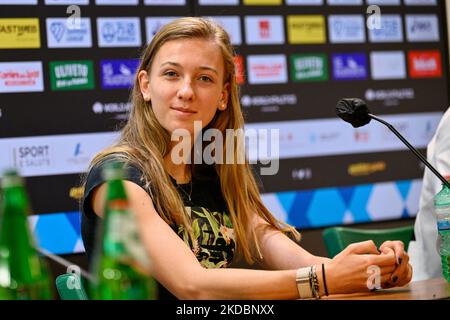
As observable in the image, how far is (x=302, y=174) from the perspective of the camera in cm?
403

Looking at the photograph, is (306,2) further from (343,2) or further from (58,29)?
(58,29)

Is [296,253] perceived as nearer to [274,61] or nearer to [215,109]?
[215,109]

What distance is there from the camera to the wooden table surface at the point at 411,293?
5.77 feet

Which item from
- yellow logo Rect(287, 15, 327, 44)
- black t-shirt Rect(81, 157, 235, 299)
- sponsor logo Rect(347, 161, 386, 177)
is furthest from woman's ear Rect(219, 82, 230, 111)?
sponsor logo Rect(347, 161, 386, 177)

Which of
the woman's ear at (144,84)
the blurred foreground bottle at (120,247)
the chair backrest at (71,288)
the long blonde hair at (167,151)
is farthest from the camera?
the woman's ear at (144,84)

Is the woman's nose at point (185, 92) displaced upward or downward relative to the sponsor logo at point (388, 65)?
downward

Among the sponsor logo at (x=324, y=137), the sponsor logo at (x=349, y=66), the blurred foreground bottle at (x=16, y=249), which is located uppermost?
the sponsor logo at (x=349, y=66)

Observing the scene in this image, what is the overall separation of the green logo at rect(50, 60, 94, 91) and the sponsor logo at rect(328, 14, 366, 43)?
1.33 metres

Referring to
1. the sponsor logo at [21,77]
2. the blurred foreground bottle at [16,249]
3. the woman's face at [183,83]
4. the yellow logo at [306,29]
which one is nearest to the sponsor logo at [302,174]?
the yellow logo at [306,29]

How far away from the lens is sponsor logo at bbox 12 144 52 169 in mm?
3432

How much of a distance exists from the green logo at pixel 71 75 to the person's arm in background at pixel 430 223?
1619 millimetres

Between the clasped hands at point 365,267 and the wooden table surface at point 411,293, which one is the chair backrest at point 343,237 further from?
the clasped hands at point 365,267

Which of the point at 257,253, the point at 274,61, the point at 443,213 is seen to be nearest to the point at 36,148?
the point at 274,61

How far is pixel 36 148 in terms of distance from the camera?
348 centimetres
